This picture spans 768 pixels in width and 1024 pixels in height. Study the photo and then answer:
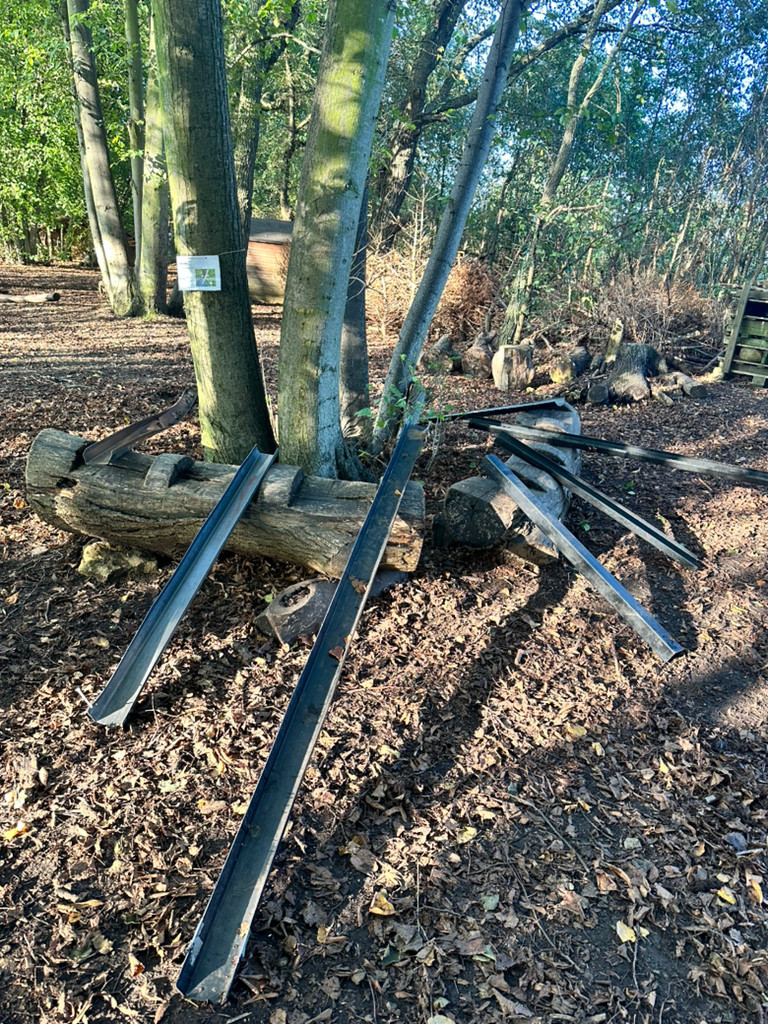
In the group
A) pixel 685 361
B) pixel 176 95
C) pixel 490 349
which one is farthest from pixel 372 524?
pixel 685 361

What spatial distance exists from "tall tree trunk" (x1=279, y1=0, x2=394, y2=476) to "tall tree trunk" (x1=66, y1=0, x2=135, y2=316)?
336 inches

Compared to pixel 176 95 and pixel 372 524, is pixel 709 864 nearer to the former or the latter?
pixel 372 524

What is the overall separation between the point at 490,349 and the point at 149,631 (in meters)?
7.21

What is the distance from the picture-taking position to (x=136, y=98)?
10.8m

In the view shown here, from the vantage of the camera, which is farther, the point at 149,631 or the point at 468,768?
the point at 149,631

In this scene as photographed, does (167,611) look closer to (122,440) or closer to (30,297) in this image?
(122,440)

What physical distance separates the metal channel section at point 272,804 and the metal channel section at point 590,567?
101 centimetres

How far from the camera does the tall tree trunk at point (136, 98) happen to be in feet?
31.6

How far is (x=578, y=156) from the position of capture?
21.5 meters

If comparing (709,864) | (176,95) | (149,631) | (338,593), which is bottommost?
(709,864)

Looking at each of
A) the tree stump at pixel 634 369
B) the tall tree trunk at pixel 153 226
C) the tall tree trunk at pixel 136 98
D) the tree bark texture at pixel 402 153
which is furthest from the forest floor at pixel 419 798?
the tree bark texture at pixel 402 153

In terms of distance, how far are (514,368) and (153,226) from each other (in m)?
6.50

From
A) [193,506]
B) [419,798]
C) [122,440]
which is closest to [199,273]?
[122,440]

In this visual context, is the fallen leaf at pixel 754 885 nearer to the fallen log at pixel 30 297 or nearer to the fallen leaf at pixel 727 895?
the fallen leaf at pixel 727 895
